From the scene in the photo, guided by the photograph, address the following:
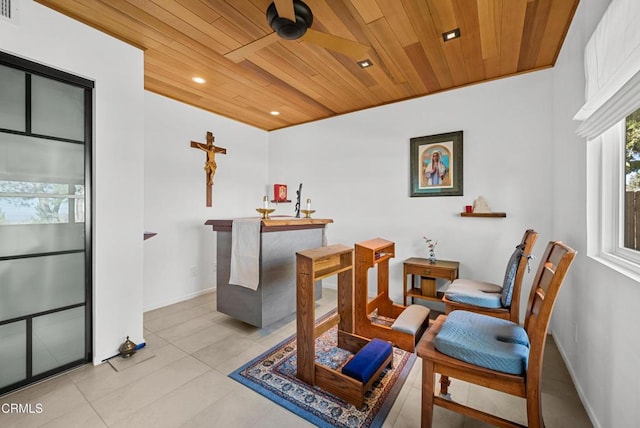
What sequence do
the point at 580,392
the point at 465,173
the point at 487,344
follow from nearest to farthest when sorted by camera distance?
the point at 487,344 < the point at 580,392 < the point at 465,173

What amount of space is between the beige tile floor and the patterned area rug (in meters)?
0.06

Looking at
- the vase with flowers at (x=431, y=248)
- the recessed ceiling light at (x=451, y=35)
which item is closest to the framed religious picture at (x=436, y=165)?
the vase with flowers at (x=431, y=248)

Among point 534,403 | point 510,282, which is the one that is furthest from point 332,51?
point 534,403

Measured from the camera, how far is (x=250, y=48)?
2465 mm

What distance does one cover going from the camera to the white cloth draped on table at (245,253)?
258cm

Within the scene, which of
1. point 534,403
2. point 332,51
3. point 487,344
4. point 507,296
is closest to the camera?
point 534,403

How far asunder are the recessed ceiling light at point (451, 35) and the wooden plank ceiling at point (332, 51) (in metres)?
0.04

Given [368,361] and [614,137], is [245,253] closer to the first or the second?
[368,361]

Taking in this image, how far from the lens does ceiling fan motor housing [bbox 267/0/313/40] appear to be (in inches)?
72.5

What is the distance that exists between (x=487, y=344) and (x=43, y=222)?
3043 millimetres

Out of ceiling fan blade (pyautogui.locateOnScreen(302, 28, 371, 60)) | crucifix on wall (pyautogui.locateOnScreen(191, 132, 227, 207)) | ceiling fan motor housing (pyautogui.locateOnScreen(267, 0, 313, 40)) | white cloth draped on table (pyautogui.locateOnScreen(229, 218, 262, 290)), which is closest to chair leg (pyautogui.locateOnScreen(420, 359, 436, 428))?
white cloth draped on table (pyautogui.locateOnScreen(229, 218, 262, 290))

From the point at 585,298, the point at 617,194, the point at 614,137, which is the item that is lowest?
the point at 585,298

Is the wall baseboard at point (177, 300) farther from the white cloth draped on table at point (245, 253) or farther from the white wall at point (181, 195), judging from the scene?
the white cloth draped on table at point (245, 253)

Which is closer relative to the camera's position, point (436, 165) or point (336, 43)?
point (336, 43)
